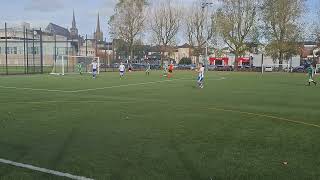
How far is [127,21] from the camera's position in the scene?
3059 inches

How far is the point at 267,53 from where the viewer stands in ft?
244

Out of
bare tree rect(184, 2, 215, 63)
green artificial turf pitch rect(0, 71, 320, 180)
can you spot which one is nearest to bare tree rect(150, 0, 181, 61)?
bare tree rect(184, 2, 215, 63)

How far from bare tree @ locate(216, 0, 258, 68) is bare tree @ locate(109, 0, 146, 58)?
617 inches

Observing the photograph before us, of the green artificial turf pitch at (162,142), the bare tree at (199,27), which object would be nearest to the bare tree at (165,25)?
the bare tree at (199,27)

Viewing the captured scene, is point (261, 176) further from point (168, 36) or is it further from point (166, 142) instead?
point (168, 36)

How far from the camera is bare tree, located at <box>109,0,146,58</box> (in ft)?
255

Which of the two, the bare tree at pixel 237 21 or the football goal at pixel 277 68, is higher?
the bare tree at pixel 237 21

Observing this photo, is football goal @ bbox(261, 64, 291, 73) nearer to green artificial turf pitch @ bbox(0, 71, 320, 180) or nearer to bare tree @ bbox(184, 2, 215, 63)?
bare tree @ bbox(184, 2, 215, 63)

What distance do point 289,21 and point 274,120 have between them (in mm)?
63798

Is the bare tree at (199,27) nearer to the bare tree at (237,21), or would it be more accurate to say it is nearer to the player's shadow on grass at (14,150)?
the bare tree at (237,21)

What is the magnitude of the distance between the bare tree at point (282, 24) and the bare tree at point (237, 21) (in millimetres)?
2606

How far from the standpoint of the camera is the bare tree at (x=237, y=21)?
73.8 m

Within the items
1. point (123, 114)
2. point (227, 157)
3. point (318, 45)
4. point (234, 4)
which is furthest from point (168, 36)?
point (227, 157)

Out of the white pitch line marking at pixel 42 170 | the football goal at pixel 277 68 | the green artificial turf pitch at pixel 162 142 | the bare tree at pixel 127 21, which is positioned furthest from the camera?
the bare tree at pixel 127 21
